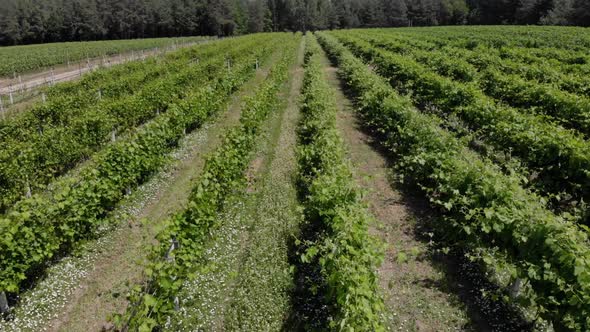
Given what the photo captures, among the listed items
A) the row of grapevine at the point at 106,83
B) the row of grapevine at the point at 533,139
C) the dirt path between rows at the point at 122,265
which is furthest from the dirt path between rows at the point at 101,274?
the row of grapevine at the point at 106,83

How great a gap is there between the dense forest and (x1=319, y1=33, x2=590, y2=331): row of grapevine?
6890 centimetres

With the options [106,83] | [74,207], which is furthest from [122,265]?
[106,83]

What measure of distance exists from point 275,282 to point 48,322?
3507mm

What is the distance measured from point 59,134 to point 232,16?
92.3m

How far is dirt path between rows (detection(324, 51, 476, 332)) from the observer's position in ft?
19.7

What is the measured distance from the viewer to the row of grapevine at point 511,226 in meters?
4.91

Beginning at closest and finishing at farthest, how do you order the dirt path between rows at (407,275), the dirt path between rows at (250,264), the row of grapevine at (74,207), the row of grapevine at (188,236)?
the row of grapevine at (188,236)
the dirt path between rows at (407,275)
the dirt path between rows at (250,264)
the row of grapevine at (74,207)

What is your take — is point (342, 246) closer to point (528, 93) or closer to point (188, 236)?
point (188, 236)

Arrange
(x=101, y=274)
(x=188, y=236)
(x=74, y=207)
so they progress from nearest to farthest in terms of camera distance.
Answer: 1. (x=188, y=236)
2. (x=101, y=274)
3. (x=74, y=207)

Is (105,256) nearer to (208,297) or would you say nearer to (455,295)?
(208,297)

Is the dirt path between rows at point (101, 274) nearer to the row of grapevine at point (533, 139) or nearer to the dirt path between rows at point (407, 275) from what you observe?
the dirt path between rows at point (407, 275)

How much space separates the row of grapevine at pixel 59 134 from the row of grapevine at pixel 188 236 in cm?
400

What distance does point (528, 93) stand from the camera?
1498 cm

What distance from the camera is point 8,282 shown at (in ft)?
20.2
